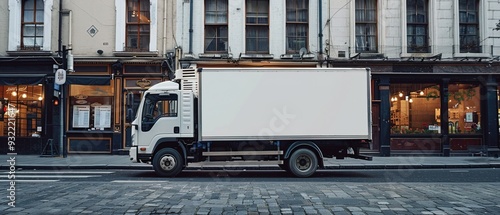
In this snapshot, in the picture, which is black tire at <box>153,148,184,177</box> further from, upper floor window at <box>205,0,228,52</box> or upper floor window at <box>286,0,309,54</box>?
upper floor window at <box>286,0,309,54</box>

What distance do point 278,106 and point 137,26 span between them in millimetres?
10465

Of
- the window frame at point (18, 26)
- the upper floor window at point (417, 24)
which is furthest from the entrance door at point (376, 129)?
the window frame at point (18, 26)

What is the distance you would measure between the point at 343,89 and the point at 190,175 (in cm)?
518

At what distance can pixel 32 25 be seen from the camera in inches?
752

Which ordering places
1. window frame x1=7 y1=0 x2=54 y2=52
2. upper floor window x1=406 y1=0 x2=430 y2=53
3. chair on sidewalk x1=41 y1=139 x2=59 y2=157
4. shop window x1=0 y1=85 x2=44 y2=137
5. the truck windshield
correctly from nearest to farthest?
the truck windshield → chair on sidewalk x1=41 y1=139 x2=59 y2=157 → window frame x1=7 y1=0 x2=54 y2=52 → shop window x1=0 y1=85 x2=44 y2=137 → upper floor window x1=406 y1=0 x2=430 y2=53

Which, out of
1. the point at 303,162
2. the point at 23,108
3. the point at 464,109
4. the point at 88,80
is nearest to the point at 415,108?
the point at 464,109

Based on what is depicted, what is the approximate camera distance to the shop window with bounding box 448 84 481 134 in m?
19.1

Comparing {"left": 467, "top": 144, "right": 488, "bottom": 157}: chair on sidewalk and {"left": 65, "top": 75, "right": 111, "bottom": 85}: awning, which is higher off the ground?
{"left": 65, "top": 75, "right": 111, "bottom": 85}: awning

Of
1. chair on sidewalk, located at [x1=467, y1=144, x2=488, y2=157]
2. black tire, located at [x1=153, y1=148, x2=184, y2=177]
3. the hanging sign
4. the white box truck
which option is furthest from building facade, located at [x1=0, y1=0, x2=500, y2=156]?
black tire, located at [x1=153, y1=148, x2=184, y2=177]

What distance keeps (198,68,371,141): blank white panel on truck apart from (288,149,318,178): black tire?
0.46m

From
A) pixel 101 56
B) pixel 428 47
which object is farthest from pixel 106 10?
pixel 428 47

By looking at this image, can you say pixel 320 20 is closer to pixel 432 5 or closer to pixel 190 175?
pixel 432 5

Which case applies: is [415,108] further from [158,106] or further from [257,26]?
[158,106]

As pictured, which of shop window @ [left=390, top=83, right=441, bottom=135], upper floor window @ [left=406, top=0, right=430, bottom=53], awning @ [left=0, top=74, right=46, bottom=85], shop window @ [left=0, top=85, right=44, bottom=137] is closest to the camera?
awning @ [left=0, top=74, right=46, bottom=85]
